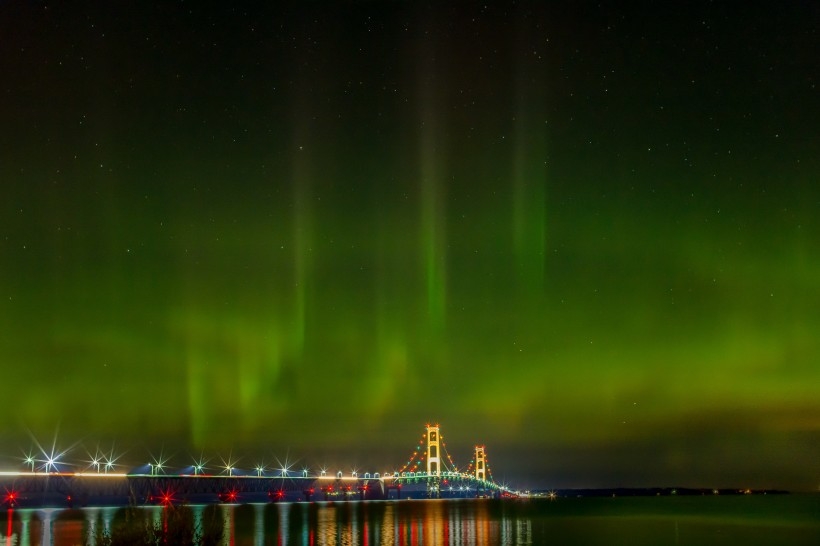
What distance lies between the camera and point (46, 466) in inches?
4756

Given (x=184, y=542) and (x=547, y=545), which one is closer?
(x=184, y=542)

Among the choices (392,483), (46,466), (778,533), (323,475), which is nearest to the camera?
(778,533)

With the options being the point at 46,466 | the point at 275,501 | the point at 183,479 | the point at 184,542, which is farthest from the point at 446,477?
the point at 184,542

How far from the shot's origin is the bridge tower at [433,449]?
609ft

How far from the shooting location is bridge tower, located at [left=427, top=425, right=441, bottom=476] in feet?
609

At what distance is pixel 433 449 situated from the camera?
19275 centimetres

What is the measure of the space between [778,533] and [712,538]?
13212 millimetres

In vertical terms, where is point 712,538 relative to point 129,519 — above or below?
below

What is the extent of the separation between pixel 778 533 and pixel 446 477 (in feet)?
371

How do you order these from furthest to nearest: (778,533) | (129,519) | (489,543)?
(778,533)
(489,543)
(129,519)

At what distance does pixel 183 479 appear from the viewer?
496 ft

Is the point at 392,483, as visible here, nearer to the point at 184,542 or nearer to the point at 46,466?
the point at 46,466

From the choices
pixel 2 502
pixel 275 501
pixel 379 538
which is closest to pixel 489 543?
pixel 379 538

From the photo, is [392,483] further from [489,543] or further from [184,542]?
[184,542]
